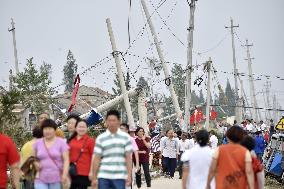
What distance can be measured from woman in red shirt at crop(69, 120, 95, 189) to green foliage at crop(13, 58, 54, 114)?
3556cm

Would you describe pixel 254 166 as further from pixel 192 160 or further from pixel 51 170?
pixel 51 170

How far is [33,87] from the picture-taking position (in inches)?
1882

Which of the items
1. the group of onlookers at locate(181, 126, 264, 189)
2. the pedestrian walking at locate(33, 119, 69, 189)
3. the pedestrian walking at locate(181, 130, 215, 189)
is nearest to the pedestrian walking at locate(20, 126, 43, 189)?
the pedestrian walking at locate(33, 119, 69, 189)

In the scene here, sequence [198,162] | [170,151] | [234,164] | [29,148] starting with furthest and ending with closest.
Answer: [170,151] → [29,148] → [198,162] → [234,164]

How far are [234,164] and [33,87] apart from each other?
131 ft

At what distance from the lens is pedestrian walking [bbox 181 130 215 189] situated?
10.1 metres

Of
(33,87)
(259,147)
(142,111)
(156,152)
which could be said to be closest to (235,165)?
(259,147)

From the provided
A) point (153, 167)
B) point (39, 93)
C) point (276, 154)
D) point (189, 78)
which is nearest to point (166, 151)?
point (276, 154)

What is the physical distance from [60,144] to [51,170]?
0.42 meters

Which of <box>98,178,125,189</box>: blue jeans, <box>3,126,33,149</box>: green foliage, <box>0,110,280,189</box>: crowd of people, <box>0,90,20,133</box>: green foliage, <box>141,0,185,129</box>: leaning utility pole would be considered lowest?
<box>98,178,125,189</box>: blue jeans

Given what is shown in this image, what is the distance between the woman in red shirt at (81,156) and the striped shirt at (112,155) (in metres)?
0.78

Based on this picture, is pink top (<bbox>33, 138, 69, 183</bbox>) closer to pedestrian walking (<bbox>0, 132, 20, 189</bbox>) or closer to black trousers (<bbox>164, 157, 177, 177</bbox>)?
pedestrian walking (<bbox>0, 132, 20, 189</bbox>)

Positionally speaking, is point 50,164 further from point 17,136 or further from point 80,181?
point 17,136

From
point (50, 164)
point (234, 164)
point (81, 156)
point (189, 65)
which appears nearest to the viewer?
point (234, 164)
